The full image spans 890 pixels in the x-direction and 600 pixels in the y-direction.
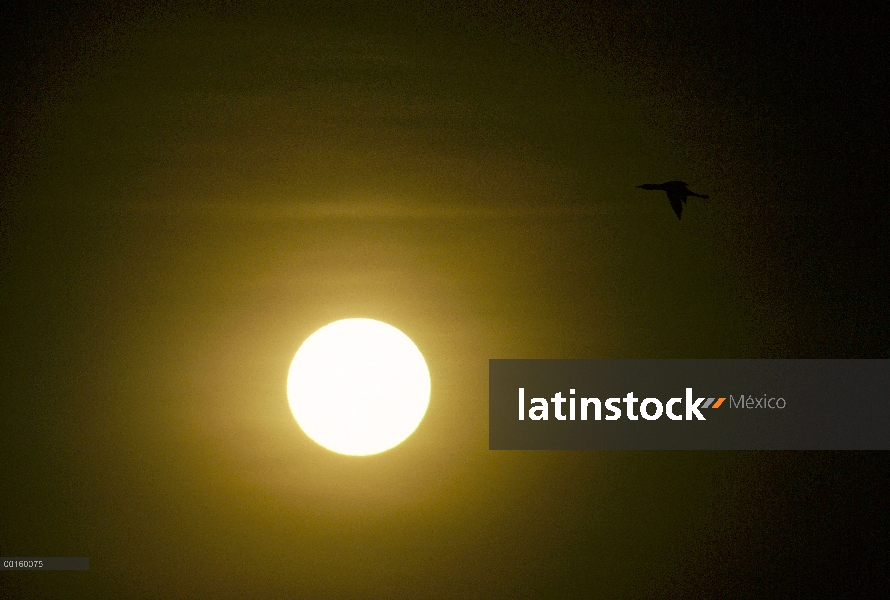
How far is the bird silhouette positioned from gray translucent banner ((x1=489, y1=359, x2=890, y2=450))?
0.50 m

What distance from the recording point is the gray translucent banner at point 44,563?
5.08 feet

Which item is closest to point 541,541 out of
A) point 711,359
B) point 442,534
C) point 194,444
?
point 442,534

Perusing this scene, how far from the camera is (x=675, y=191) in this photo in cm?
147

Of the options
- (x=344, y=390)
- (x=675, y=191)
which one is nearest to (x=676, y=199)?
(x=675, y=191)

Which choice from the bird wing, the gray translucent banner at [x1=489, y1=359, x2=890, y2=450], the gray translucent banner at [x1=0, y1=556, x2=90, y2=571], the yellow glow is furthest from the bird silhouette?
the gray translucent banner at [x1=0, y1=556, x2=90, y2=571]

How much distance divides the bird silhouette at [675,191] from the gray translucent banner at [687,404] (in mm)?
499

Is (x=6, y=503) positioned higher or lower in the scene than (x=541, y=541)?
higher

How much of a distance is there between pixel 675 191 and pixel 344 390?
1.18 m

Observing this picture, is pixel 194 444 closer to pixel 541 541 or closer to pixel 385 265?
pixel 385 265

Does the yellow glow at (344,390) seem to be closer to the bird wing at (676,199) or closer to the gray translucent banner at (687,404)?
the gray translucent banner at (687,404)

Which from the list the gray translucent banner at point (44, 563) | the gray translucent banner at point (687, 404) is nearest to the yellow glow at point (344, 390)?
the gray translucent banner at point (687, 404)

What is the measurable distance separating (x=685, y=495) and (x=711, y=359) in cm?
45

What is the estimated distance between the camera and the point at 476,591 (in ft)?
5.35

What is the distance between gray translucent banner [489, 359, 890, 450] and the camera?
5.32 feet
